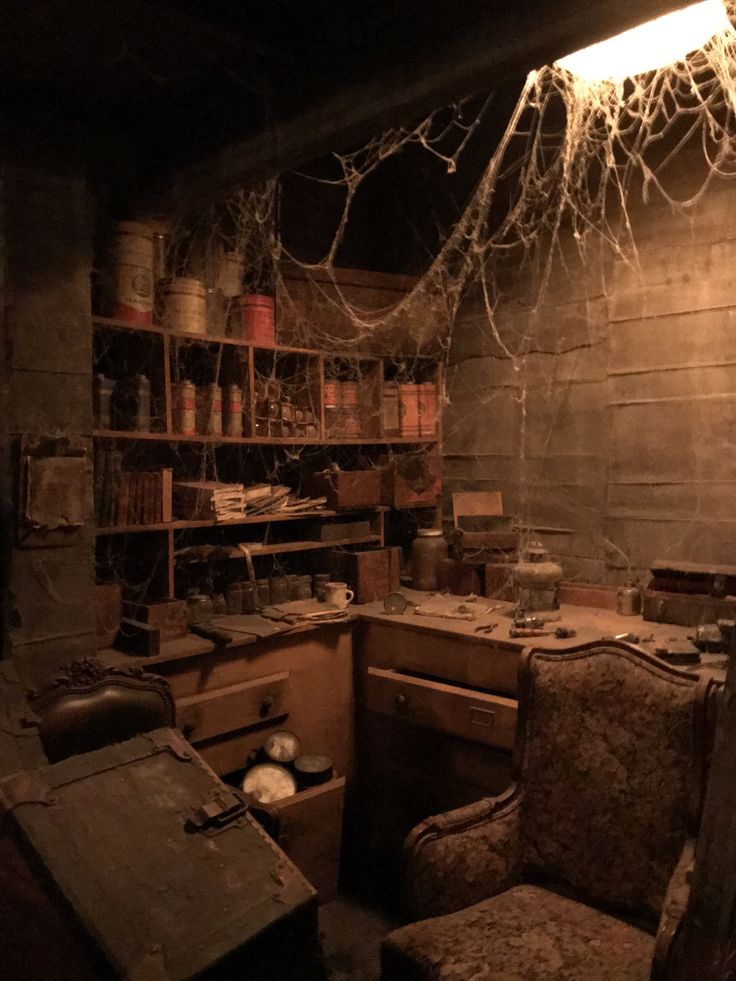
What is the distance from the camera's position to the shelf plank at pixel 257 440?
9.07 ft

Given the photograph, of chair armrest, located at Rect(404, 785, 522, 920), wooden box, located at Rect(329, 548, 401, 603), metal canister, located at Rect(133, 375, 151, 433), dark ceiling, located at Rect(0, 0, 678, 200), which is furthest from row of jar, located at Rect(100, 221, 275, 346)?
chair armrest, located at Rect(404, 785, 522, 920)

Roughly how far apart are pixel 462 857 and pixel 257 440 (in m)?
1.70

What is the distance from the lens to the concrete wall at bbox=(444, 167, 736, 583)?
3.06 metres

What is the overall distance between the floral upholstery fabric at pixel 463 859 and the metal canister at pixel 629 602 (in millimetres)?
1136

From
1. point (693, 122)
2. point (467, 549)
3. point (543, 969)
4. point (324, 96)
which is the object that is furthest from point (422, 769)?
point (693, 122)

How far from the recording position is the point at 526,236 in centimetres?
364

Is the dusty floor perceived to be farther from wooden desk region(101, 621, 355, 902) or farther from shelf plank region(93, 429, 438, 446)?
shelf plank region(93, 429, 438, 446)

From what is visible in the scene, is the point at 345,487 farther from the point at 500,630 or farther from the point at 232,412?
the point at 500,630

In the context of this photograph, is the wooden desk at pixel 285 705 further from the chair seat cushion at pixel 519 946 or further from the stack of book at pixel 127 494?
the chair seat cushion at pixel 519 946

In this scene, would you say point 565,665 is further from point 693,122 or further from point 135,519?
point 693,122

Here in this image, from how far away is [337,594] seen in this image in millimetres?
3223

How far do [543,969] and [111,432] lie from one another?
77.8 inches

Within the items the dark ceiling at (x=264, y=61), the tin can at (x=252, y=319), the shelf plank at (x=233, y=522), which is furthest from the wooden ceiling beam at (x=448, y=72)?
the shelf plank at (x=233, y=522)

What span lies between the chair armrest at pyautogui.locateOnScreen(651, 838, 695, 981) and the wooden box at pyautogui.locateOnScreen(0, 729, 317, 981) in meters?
0.73
